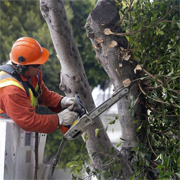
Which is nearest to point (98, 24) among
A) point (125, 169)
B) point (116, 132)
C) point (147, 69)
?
point (147, 69)

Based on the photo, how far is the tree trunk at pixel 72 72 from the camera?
2731 millimetres

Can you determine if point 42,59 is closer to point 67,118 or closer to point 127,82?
point 67,118

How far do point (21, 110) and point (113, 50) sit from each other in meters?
0.93

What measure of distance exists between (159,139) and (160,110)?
11.7 inches

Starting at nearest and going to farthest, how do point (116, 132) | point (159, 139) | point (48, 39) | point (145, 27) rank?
point (145, 27) → point (159, 139) → point (48, 39) → point (116, 132)

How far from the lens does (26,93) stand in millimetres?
2684

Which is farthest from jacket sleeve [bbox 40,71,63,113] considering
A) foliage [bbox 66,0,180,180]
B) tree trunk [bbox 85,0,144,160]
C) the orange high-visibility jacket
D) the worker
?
foliage [bbox 66,0,180,180]

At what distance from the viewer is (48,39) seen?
9.62 metres

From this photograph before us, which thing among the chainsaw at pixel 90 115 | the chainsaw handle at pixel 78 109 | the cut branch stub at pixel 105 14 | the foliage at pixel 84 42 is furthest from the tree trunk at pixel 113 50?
the foliage at pixel 84 42

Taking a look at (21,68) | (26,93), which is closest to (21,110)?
(26,93)

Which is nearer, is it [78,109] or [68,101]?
[78,109]

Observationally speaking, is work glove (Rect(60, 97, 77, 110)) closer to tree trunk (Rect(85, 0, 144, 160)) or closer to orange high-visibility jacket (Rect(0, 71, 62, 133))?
orange high-visibility jacket (Rect(0, 71, 62, 133))

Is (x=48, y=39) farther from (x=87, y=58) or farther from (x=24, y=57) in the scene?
(x=24, y=57)

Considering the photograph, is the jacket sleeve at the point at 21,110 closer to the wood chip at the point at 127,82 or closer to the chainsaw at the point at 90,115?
Answer: the chainsaw at the point at 90,115
